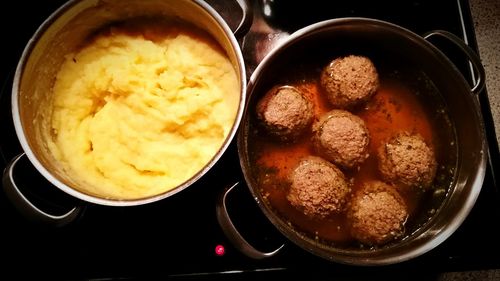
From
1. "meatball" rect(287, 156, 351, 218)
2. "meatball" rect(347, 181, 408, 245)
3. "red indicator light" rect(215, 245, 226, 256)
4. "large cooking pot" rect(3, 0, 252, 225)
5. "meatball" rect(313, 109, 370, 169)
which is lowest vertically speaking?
"red indicator light" rect(215, 245, 226, 256)

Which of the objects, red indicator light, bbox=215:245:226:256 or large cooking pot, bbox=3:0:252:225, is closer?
large cooking pot, bbox=3:0:252:225

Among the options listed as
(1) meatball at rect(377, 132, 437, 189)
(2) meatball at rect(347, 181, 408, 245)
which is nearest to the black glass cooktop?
(2) meatball at rect(347, 181, 408, 245)

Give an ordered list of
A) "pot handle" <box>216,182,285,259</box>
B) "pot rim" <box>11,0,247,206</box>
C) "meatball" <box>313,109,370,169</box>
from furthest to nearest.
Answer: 1. "meatball" <box>313,109,370,169</box>
2. "pot handle" <box>216,182,285,259</box>
3. "pot rim" <box>11,0,247,206</box>

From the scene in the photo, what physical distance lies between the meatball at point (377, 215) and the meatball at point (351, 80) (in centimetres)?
27

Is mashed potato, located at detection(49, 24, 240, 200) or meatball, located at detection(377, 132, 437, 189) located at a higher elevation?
mashed potato, located at detection(49, 24, 240, 200)

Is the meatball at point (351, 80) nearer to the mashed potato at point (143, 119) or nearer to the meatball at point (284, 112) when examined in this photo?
the meatball at point (284, 112)

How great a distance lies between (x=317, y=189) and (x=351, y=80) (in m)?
0.35

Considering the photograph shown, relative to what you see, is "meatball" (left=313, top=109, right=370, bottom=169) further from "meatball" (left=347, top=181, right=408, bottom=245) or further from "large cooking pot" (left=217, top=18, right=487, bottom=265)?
"large cooking pot" (left=217, top=18, right=487, bottom=265)

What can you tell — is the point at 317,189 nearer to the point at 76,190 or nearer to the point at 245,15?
the point at 245,15

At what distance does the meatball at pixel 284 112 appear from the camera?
4.28 feet

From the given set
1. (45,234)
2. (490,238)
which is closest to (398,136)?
(490,238)

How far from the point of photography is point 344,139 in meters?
1.30

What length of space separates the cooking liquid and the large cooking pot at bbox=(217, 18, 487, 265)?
1.0 inches

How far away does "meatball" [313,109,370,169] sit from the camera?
1305 mm
